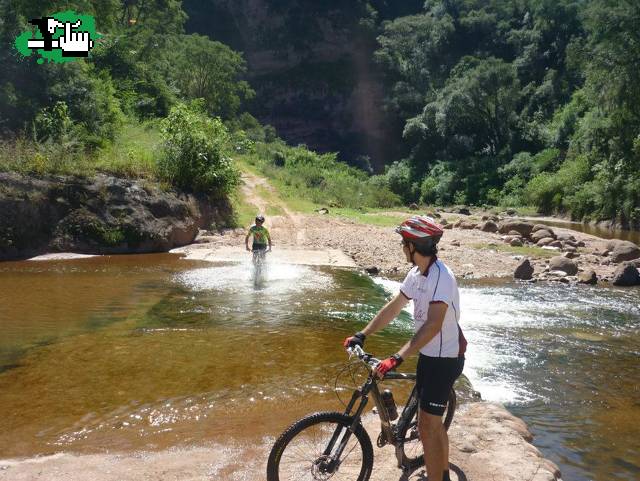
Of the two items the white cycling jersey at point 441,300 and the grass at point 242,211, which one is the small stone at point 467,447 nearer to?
the white cycling jersey at point 441,300

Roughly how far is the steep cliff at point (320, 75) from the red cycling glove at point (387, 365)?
67478 mm

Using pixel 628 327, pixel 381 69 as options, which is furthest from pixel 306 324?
pixel 381 69

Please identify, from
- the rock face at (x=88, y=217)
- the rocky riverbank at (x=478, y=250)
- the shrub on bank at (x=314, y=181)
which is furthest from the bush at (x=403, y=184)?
the rock face at (x=88, y=217)

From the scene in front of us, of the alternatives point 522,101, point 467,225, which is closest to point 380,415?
point 467,225

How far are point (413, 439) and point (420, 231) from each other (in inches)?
71.9

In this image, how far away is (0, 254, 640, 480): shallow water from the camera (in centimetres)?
602

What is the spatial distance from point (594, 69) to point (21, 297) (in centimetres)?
3176

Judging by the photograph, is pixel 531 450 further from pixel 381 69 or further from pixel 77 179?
pixel 381 69

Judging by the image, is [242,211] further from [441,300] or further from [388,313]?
[441,300]

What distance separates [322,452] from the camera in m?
4.35

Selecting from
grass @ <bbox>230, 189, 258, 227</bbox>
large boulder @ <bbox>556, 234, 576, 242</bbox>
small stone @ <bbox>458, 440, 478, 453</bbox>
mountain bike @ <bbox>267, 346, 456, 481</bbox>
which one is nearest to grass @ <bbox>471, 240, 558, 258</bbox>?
large boulder @ <bbox>556, 234, 576, 242</bbox>

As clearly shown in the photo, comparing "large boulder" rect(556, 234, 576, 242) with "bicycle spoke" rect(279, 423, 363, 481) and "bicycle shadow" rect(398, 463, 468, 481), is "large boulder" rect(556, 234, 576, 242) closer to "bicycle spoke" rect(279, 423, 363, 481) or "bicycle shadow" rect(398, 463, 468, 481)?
"bicycle shadow" rect(398, 463, 468, 481)

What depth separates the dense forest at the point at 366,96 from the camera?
76.2ft

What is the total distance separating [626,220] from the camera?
3159 cm
